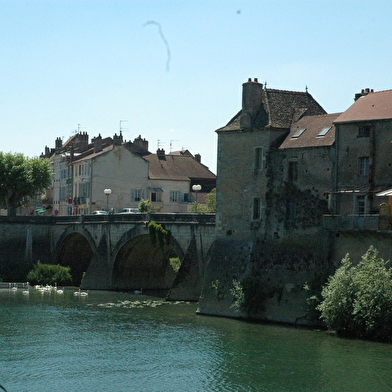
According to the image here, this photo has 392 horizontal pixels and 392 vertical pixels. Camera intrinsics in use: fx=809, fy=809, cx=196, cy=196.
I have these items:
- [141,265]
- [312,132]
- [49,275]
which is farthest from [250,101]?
[49,275]

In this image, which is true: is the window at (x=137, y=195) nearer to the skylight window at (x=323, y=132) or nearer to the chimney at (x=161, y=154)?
the chimney at (x=161, y=154)

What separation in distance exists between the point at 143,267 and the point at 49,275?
10.1 m

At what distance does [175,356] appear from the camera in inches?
1542

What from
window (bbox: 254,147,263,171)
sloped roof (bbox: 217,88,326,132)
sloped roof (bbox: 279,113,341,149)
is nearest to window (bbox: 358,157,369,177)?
sloped roof (bbox: 279,113,341,149)

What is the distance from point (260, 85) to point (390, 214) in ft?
47.2

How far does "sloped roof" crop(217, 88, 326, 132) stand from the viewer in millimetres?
52375

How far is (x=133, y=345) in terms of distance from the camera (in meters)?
42.1

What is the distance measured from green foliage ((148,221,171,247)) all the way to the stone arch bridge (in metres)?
0.28

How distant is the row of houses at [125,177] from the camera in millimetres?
92438

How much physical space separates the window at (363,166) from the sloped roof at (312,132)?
2215 millimetres

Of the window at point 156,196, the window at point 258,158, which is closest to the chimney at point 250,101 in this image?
the window at point 258,158

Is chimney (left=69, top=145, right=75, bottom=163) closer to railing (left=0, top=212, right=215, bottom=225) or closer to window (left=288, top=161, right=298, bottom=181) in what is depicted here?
→ railing (left=0, top=212, right=215, bottom=225)

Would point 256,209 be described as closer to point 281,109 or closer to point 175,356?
point 281,109

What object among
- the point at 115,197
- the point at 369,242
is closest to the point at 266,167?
the point at 369,242
